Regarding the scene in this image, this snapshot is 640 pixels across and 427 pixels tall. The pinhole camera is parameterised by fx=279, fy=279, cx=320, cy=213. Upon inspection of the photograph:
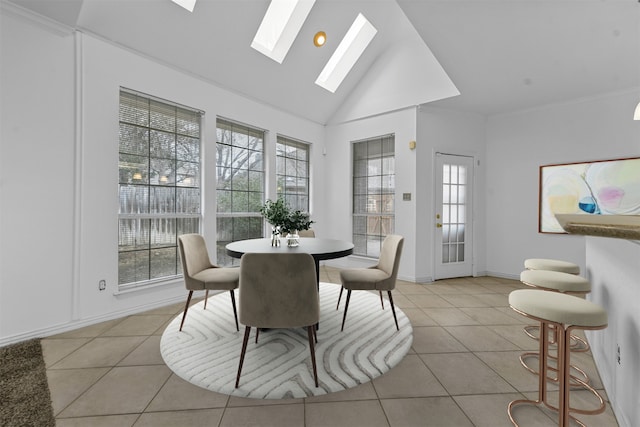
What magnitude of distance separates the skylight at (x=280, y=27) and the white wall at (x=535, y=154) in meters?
3.52

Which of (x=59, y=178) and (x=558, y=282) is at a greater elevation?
(x=59, y=178)

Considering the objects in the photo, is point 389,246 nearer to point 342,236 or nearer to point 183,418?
point 183,418

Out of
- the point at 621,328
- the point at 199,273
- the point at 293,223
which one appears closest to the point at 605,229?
the point at 621,328

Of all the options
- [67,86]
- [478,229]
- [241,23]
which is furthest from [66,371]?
[478,229]

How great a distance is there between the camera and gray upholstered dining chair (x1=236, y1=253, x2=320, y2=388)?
1.71 m

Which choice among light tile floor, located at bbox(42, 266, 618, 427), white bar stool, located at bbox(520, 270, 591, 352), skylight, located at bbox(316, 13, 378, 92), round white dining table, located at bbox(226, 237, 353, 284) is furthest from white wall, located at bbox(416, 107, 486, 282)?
round white dining table, located at bbox(226, 237, 353, 284)

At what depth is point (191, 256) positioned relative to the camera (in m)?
2.71

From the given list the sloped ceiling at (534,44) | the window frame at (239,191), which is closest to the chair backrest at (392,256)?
the window frame at (239,191)

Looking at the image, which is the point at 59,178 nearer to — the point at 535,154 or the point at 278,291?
the point at 278,291

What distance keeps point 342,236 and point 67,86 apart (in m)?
4.25

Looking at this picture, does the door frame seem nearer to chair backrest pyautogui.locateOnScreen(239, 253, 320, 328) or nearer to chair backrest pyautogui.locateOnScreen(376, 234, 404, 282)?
chair backrest pyautogui.locateOnScreen(376, 234, 404, 282)

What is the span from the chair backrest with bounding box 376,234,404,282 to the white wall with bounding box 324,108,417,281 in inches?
67.6

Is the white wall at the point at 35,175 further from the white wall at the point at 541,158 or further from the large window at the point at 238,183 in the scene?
the white wall at the point at 541,158

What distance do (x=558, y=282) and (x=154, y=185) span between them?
3.91m
